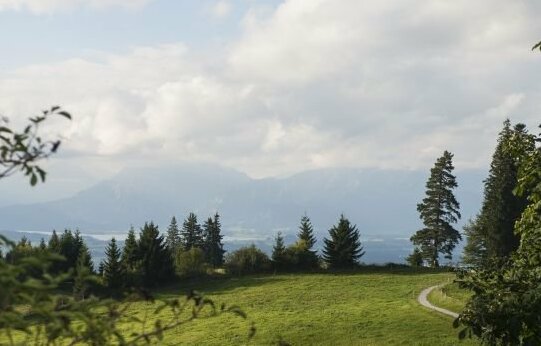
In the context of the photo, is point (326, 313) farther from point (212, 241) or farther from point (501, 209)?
point (212, 241)

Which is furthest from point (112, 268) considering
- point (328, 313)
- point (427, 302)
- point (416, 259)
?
point (416, 259)

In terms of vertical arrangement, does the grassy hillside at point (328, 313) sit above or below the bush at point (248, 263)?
below

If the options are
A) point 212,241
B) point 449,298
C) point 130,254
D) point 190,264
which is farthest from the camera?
point 212,241

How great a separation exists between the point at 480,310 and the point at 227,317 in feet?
131

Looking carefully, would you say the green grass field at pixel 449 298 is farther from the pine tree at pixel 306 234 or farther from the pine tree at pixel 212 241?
the pine tree at pixel 212 241

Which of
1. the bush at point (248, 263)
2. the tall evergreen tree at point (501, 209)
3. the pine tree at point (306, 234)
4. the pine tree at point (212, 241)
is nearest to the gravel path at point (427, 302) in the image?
the tall evergreen tree at point (501, 209)

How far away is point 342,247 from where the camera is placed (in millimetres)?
78438

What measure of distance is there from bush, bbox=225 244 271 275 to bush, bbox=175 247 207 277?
3902mm

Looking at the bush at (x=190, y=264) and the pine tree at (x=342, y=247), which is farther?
the pine tree at (x=342, y=247)

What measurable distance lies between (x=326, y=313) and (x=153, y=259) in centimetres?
3488

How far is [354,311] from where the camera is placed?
147 ft

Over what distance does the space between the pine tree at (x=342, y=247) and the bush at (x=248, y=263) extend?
8788 mm

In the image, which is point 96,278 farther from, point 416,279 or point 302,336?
point 416,279

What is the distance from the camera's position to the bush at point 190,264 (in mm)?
77875
